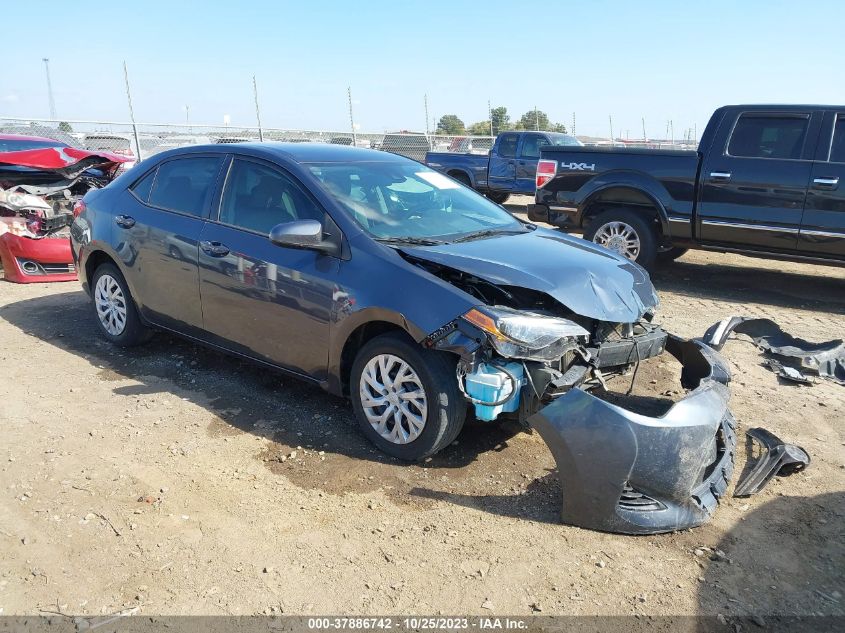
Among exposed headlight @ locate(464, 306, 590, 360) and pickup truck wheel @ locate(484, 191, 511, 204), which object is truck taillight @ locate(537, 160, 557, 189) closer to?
exposed headlight @ locate(464, 306, 590, 360)

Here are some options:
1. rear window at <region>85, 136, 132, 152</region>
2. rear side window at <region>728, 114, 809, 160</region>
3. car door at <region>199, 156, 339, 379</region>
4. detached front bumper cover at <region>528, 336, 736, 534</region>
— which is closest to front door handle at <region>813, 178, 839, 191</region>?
rear side window at <region>728, 114, 809, 160</region>

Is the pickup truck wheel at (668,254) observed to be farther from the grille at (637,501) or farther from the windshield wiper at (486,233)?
the grille at (637,501)

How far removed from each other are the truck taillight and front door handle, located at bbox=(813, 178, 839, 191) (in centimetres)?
302

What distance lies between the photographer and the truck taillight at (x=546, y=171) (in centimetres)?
902

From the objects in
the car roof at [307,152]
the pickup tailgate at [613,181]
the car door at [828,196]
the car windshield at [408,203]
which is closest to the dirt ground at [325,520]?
the car windshield at [408,203]

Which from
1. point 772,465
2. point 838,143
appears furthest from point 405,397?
point 838,143

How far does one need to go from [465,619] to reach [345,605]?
491 millimetres

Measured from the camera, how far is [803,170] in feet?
24.5

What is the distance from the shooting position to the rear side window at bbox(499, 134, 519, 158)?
16172 mm

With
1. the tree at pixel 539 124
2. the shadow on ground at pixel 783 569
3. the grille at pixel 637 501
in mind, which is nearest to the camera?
the shadow on ground at pixel 783 569

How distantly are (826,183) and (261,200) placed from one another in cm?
611

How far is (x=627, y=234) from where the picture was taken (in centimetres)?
855

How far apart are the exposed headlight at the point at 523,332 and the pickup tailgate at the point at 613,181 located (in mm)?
5232

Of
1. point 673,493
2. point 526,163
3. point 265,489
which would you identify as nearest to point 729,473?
point 673,493
